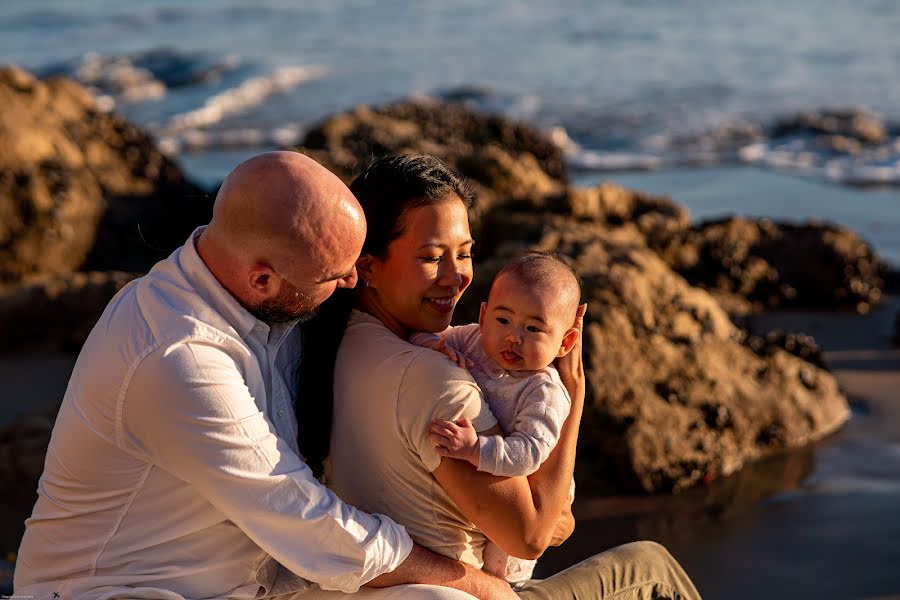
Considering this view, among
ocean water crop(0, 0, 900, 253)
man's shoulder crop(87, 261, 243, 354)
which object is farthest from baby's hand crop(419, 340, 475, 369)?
ocean water crop(0, 0, 900, 253)

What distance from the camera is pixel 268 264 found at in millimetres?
2738

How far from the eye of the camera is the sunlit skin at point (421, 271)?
10.1 feet

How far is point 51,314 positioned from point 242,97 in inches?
519

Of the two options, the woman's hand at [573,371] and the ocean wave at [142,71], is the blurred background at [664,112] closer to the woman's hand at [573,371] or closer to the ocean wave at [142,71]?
the ocean wave at [142,71]

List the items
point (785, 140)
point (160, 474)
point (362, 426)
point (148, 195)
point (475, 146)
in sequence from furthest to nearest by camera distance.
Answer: point (785, 140) < point (475, 146) < point (148, 195) < point (362, 426) < point (160, 474)

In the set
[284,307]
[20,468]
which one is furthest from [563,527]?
[20,468]

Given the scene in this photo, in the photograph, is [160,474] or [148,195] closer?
[160,474]

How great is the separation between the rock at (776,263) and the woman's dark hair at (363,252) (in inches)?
180

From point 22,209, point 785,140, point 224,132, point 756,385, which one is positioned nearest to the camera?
point 756,385

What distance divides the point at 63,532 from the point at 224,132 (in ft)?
48.7

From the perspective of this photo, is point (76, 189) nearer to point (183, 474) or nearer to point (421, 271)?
point (421, 271)

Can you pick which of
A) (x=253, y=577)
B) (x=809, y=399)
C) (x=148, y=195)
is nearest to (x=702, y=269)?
(x=809, y=399)

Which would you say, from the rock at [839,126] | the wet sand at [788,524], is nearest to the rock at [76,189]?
the wet sand at [788,524]

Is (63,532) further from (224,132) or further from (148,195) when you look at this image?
(224,132)
